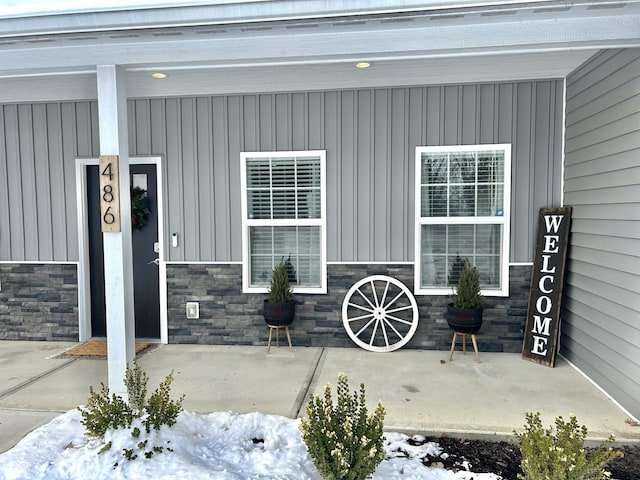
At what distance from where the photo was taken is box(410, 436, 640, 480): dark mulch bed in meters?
2.32

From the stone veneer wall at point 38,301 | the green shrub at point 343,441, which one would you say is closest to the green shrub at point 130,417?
the green shrub at point 343,441

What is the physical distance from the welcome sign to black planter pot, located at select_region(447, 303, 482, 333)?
21.0 inches

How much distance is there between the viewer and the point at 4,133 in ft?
16.2

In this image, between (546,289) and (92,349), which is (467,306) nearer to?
(546,289)

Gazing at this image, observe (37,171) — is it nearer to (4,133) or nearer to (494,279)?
(4,133)

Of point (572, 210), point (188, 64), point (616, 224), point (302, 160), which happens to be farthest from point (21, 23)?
point (572, 210)

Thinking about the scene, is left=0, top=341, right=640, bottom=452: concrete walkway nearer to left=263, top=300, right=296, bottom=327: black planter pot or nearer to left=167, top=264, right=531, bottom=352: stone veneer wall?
left=167, top=264, right=531, bottom=352: stone veneer wall

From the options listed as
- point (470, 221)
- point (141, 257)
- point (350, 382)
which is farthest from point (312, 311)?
point (141, 257)

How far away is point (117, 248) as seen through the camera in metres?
2.97

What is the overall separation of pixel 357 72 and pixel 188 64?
4.92ft

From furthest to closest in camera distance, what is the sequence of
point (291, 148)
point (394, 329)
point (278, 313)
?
point (291, 148) < point (394, 329) < point (278, 313)

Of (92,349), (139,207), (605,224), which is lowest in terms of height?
(92,349)

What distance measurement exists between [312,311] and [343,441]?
2.55 meters

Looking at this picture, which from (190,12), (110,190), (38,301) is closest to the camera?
(190,12)
